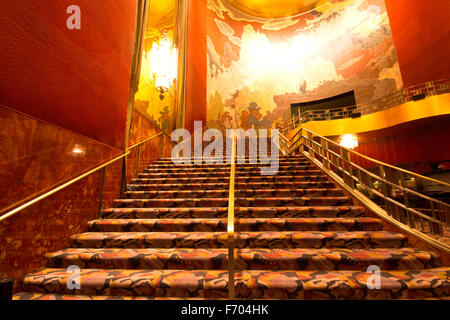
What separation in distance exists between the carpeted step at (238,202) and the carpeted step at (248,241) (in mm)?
794

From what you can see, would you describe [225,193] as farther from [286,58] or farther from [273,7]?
[273,7]

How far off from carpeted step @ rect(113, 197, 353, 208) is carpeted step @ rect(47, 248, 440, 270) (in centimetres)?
111

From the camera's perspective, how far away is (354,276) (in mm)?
1835

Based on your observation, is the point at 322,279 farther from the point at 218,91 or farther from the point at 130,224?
the point at 218,91

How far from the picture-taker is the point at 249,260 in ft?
6.63

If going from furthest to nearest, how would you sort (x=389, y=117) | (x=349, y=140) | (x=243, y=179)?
(x=349, y=140)
(x=389, y=117)
(x=243, y=179)

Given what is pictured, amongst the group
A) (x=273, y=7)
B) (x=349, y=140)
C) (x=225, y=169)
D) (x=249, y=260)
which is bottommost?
(x=249, y=260)

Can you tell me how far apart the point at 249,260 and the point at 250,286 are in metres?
0.33

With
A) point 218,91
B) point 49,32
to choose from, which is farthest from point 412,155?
point 49,32

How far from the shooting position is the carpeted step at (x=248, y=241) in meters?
2.30

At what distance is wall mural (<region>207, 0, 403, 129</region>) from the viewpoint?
11.9 meters

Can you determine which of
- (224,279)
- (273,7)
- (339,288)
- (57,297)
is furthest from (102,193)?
(273,7)

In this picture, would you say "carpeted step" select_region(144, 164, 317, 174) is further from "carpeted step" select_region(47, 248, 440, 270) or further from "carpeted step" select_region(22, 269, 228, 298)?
"carpeted step" select_region(22, 269, 228, 298)

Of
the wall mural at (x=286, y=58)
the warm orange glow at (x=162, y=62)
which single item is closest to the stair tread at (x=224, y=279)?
the warm orange glow at (x=162, y=62)
